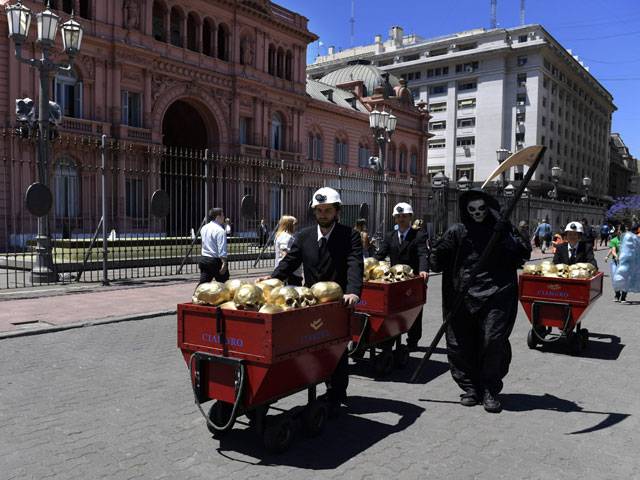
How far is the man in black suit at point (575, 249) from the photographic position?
26.5ft

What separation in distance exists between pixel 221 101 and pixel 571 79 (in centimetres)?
6129

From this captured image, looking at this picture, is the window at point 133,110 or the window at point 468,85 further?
the window at point 468,85

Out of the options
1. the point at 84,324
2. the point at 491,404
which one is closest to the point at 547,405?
the point at 491,404

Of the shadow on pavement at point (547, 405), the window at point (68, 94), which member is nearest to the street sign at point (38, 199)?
the shadow on pavement at point (547, 405)

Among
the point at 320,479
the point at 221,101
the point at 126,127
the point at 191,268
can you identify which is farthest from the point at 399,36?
the point at 320,479

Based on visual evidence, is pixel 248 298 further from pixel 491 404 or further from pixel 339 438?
pixel 491 404

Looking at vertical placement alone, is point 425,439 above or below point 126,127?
below

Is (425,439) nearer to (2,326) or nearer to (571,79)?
(2,326)

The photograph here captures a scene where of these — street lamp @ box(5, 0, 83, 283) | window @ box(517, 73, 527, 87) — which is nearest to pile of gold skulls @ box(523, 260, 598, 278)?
street lamp @ box(5, 0, 83, 283)

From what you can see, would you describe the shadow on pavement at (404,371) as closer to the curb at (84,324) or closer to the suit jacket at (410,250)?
the suit jacket at (410,250)

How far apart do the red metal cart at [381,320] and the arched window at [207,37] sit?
92.3 ft

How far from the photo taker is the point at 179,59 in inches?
1149

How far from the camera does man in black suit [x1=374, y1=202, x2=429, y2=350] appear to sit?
709cm

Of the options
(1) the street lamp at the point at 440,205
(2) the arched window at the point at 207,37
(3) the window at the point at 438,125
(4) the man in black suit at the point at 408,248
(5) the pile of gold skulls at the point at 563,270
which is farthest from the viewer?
(3) the window at the point at 438,125
